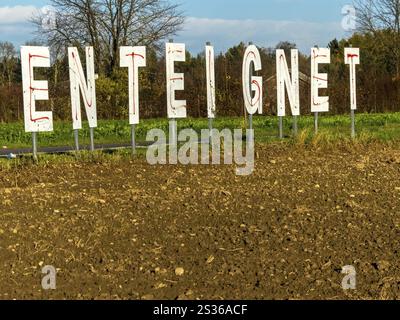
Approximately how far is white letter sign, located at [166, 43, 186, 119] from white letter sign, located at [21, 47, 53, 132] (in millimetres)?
2605

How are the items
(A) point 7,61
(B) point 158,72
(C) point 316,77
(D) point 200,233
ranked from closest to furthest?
1. (D) point 200,233
2. (C) point 316,77
3. (B) point 158,72
4. (A) point 7,61

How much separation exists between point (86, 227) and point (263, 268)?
6.98ft

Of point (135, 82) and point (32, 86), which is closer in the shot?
point (32, 86)

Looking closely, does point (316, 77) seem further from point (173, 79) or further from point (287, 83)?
point (173, 79)

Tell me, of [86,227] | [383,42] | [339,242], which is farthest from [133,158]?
[383,42]

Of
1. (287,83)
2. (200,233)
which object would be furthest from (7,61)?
(200,233)

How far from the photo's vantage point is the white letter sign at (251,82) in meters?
14.5

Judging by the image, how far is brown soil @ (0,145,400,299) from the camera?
16.8 ft

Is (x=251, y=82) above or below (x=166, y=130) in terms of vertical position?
above

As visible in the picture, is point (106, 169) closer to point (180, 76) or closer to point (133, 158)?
point (133, 158)

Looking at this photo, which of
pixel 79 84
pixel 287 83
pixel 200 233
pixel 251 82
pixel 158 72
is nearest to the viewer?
pixel 200 233

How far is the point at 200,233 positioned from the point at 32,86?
6.44m

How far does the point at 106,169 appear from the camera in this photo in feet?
34.2

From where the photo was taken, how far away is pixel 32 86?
11.7m
